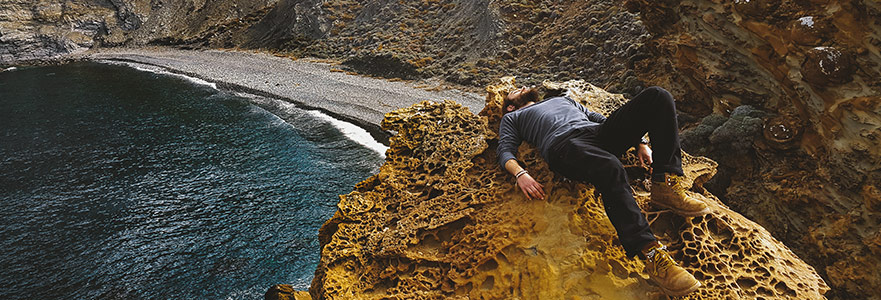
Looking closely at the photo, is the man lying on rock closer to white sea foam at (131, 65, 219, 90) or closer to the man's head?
the man's head

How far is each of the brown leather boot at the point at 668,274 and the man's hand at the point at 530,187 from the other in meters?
1.11

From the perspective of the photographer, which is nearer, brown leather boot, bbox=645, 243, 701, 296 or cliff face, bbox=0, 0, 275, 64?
brown leather boot, bbox=645, 243, 701, 296

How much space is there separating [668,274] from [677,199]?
0.86 metres

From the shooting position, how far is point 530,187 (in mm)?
4590

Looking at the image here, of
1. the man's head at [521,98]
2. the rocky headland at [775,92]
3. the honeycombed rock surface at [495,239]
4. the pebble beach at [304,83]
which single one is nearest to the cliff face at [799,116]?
the rocky headland at [775,92]

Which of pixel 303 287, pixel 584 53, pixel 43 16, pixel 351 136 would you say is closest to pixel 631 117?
pixel 303 287

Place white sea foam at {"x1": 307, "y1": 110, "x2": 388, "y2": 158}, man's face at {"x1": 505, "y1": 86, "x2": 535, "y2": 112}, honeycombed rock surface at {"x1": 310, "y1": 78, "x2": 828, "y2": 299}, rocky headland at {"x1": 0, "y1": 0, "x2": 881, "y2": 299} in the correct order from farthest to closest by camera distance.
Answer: white sea foam at {"x1": 307, "y1": 110, "x2": 388, "y2": 158} → rocky headland at {"x1": 0, "y1": 0, "x2": 881, "y2": 299} → man's face at {"x1": 505, "y1": 86, "x2": 535, "y2": 112} → honeycombed rock surface at {"x1": 310, "y1": 78, "x2": 828, "y2": 299}

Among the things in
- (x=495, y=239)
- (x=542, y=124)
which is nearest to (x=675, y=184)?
(x=542, y=124)

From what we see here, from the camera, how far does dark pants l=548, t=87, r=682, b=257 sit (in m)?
3.91

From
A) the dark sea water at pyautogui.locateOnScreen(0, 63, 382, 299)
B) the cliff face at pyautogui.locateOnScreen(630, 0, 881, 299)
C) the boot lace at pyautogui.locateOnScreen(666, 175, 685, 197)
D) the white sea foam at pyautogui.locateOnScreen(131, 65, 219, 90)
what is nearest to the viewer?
the boot lace at pyautogui.locateOnScreen(666, 175, 685, 197)

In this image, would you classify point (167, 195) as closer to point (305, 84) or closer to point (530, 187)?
point (530, 187)

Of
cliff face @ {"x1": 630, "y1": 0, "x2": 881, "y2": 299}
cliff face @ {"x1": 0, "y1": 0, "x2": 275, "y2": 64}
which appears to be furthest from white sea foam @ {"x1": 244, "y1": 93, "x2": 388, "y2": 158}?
cliff face @ {"x1": 0, "y1": 0, "x2": 275, "y2": 64}

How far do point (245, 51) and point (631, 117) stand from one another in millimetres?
44163

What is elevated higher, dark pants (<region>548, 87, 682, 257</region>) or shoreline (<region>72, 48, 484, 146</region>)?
dark pants (<region>548, 87, 682, 257</region>)
